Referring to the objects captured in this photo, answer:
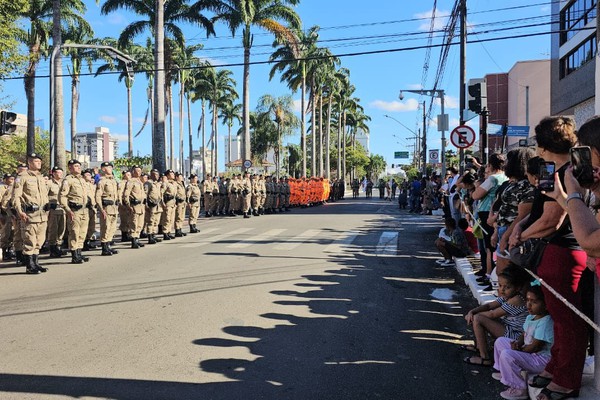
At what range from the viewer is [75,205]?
10.4 m

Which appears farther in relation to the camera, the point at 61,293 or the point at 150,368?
the point at 61,293

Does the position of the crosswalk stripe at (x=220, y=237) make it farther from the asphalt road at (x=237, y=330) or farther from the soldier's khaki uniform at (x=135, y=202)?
the asphalt road at (x=237, y=330)

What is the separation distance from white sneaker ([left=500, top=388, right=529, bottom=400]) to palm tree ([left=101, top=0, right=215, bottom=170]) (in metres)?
21.9

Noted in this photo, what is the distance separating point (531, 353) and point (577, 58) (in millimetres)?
30746

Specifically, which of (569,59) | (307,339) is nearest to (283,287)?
(307,339)

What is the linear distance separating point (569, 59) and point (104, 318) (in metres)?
32.5

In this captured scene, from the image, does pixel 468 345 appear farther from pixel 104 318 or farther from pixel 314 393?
pixel 104 318

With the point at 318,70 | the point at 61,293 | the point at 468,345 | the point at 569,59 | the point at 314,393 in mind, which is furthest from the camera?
the point at 318,70

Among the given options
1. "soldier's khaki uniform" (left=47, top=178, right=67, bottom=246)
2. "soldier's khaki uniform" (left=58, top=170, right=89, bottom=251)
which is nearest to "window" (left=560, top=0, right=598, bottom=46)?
"soldier's khaki uniform" (left=58, top=170, right=89, bottom=251)

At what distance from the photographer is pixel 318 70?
48.1 metres

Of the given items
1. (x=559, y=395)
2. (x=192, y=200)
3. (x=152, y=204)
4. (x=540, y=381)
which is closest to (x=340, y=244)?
(x=152, y=204)

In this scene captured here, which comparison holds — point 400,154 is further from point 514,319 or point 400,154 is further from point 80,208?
point 514,319

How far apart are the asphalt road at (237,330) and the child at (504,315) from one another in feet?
0.72

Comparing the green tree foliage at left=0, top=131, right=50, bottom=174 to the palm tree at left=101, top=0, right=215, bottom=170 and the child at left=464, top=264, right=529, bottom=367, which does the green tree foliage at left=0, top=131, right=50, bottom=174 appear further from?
the child at left=464, top=264, right=529, bottom=367
